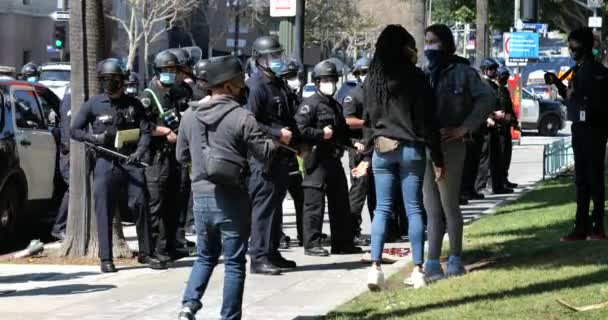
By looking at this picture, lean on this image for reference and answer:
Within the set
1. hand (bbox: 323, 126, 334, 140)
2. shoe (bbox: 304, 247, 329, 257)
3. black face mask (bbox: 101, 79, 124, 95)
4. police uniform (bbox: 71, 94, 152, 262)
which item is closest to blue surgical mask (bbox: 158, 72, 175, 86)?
police uniform (bbox: 71, 94, 152, 262)

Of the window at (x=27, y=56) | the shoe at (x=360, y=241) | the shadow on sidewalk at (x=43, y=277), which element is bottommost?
the shoe at (x=360, y=241)

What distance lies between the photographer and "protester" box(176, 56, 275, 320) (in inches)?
301

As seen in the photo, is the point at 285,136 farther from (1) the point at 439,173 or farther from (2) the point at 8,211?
(2) the point at 8,211

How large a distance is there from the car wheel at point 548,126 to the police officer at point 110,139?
1254 inches

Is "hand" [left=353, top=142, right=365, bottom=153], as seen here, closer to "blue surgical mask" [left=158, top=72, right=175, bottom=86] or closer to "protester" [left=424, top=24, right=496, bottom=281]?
"blue surgical mask" [left=158, top=72, right=175, bottom=86]

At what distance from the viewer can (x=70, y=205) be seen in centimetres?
1213

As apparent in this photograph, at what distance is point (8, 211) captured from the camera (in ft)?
45.4

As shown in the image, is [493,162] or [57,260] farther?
[493,162]

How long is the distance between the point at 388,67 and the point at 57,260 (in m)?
4.35

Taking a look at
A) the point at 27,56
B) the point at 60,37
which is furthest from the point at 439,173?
the point at 27,56

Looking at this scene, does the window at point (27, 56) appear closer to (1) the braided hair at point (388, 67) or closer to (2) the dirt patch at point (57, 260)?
(2) the dirt patch at point (57, 260)

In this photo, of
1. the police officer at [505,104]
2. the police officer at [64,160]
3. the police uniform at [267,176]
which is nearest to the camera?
the police uniform at [267,176]

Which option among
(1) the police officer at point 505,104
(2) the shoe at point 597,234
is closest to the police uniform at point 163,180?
(2) the shoe at point 597,234

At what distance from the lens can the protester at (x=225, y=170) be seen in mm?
7652
